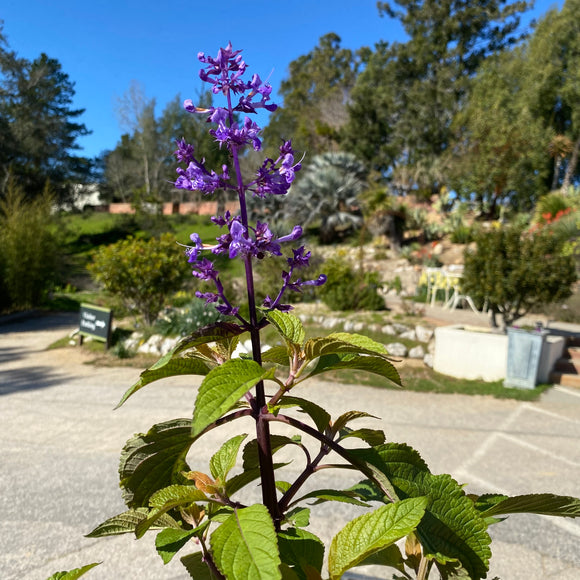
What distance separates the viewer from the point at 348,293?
9352mm

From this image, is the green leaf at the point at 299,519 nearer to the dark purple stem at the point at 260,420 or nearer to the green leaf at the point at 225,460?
the dark purple stem at the point at 260,420

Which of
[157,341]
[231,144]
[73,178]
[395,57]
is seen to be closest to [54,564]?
[231,144]

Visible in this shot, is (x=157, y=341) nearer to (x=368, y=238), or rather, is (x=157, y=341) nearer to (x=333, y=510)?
(x=333, y=510)

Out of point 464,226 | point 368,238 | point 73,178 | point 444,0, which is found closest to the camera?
point 464,226

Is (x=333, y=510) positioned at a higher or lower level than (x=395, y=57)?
lower

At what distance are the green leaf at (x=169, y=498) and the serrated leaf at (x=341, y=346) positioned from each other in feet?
1.02

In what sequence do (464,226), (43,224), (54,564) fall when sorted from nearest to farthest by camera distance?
(54,564) < (43,224) < (464,226)

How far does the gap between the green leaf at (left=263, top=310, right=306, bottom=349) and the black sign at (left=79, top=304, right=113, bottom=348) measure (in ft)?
24.9

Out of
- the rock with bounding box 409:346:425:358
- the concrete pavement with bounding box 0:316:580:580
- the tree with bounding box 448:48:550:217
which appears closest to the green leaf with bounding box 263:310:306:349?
the concrete pavement with bounding box 0:316:580:580

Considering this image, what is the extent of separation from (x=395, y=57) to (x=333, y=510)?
98.1ft

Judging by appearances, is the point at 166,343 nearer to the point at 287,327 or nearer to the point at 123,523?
the point at 123,523

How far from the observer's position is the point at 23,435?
174 inches

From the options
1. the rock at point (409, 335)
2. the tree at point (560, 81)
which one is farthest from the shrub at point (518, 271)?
the tree at point (560, 81)

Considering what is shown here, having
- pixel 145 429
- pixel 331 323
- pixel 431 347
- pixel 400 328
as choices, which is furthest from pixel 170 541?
pixel 331 323
